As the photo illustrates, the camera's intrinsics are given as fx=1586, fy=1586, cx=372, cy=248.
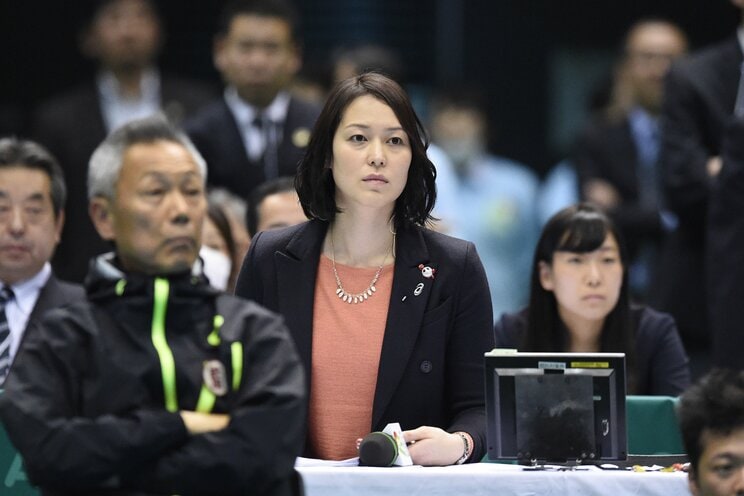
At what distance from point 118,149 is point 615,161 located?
4933 mm

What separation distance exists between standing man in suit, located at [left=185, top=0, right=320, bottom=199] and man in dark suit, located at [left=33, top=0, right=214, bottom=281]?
0.49 m

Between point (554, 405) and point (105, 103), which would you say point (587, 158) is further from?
point (554, 405)

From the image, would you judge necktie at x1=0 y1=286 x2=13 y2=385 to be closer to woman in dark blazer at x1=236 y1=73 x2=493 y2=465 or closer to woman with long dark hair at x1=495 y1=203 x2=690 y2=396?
woman in dark blazer at x1=236 y1=73 x2=493 y2=465

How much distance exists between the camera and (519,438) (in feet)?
14.5

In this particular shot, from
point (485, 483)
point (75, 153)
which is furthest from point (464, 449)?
point (75, 153)

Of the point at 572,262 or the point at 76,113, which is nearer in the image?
the point at 572,262

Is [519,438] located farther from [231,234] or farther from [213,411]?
[231,234]

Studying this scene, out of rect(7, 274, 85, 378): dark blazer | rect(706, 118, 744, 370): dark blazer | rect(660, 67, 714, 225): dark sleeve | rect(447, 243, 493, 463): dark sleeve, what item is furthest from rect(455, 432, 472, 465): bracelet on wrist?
rect(660, 67, 714, 225): dark sleeve

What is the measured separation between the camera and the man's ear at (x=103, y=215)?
4.00 metres

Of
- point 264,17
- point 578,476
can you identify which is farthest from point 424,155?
point 264,17

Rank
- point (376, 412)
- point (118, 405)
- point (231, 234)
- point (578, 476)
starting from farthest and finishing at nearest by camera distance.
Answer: point (231, 234) < point (376, 412) < point (578, 476) < point (118, 405)

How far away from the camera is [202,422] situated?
3.70m

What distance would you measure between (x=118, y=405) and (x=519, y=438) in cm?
124

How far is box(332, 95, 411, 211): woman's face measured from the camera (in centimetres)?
475
